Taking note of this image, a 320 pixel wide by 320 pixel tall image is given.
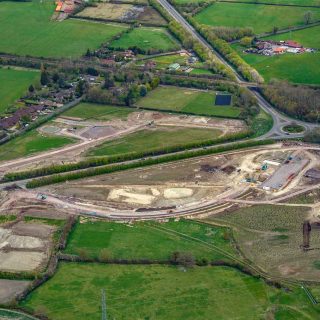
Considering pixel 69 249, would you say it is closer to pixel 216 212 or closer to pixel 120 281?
pixel 120 281

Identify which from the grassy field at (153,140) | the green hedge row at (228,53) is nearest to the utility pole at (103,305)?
the grassy field at (153,140)

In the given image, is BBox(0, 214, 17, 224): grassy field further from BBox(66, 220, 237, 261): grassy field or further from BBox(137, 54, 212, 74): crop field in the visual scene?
BBox(137, 54, 212, 74): crop field

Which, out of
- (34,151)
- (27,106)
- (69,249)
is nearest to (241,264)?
(69,249)

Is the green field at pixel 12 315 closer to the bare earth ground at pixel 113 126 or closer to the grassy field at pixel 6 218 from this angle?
the grassy field at pixel 6 218

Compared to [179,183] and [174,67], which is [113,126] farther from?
[174,67]

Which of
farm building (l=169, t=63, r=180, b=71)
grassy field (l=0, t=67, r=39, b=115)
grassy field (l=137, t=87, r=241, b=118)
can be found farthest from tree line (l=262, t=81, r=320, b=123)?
grassy field (l=0, t=67, r=39, b=115)

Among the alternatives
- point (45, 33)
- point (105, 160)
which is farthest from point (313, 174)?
Result: point (45, 33)

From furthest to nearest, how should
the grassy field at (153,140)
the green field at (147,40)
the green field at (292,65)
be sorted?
the green field at (147,40) < the green field at (292,65) < the grassy field at (153,140)
